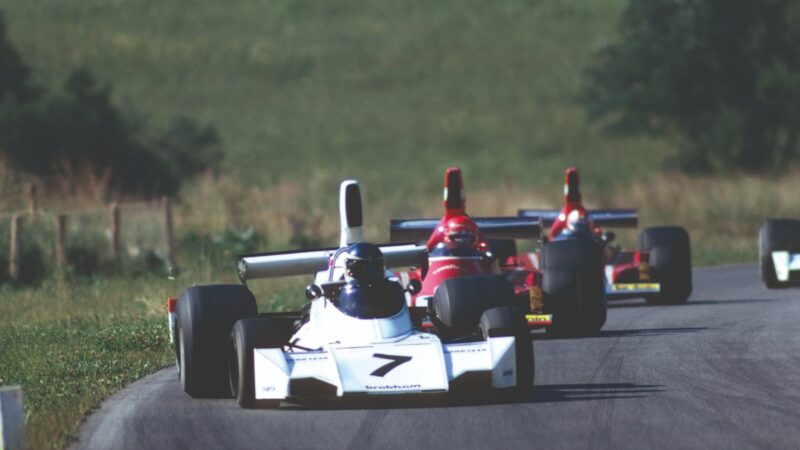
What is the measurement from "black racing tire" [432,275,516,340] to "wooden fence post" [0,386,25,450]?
4.92m

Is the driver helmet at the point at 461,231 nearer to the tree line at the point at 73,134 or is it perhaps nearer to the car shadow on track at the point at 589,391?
the car shadow on track at the point at 589,391

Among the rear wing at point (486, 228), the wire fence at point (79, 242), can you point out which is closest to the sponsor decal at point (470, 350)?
the rear wing at point (486, 228)

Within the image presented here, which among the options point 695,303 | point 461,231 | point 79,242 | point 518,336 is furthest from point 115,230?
point 518,336

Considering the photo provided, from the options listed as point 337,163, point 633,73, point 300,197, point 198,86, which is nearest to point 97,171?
point 300,197

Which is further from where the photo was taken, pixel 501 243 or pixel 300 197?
pixel 300 197

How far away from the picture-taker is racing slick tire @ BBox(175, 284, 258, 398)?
13547 mm

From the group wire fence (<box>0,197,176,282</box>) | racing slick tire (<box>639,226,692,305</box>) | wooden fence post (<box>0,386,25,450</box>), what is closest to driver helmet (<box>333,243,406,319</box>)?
wooden fence post (<box>0,386,25,450</box>)

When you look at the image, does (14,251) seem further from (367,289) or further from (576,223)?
(367,289)

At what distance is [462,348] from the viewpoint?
42.3 ft

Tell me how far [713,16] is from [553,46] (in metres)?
36.0

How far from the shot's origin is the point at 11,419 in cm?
1021

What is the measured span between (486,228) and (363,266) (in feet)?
22.1

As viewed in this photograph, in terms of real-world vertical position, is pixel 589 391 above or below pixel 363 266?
below

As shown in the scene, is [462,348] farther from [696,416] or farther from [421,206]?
[421,206]
